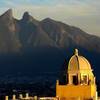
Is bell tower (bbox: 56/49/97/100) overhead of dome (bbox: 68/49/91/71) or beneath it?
beneath

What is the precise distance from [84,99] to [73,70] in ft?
7.28

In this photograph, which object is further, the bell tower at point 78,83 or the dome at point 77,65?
the dome at point 77,65

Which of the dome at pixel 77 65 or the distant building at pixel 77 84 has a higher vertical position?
the dome at pixel 77 65

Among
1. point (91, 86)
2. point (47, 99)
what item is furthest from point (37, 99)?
point (91, 86)

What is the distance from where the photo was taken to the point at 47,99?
49375 millimetres

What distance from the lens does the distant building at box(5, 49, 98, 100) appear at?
48.8 meters

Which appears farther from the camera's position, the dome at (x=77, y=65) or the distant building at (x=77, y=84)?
the dome at (x=77, y=65)

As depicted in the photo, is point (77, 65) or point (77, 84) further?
point (77, 84)

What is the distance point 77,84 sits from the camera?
1948 inches

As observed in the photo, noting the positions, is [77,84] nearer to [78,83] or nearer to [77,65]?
[78,83]

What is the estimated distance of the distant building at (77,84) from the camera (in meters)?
48.8

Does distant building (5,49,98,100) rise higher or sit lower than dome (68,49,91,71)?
lower

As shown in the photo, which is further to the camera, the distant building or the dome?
the dome

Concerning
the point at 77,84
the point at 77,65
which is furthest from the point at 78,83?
the point at 77,65
